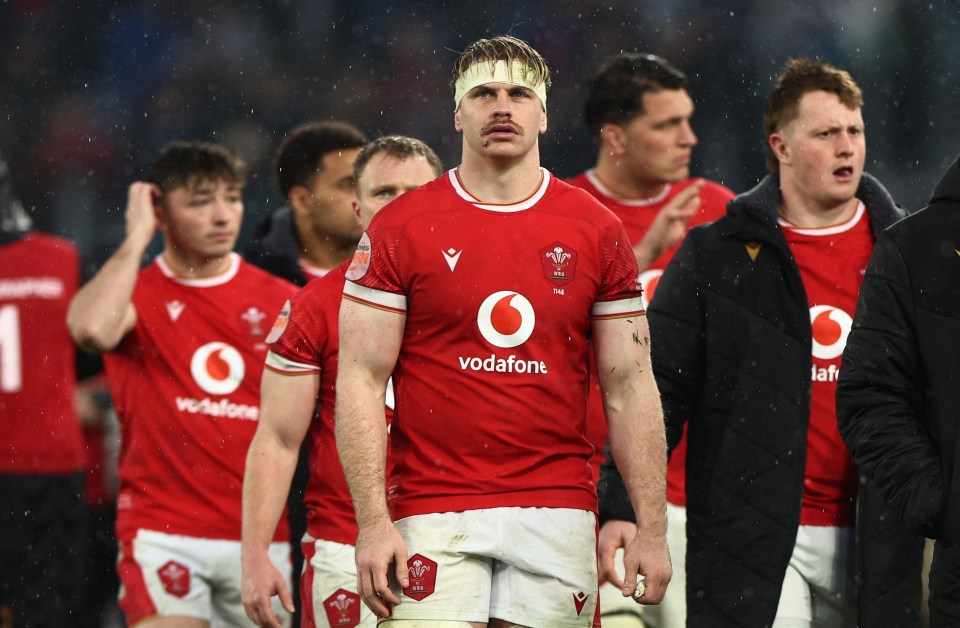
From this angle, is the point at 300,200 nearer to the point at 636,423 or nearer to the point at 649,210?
the point at 649,210

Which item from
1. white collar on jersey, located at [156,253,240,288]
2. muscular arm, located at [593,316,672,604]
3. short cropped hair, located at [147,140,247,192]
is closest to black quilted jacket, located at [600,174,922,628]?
muscular arm, located at [593,316,672,604]

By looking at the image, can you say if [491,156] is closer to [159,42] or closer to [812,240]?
[812,240]

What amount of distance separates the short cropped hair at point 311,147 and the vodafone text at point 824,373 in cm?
288

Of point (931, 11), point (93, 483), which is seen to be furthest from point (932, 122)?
point (93, 483)

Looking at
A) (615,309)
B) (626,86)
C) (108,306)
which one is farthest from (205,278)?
(615,309)

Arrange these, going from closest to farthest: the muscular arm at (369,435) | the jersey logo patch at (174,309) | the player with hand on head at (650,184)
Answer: the muscular arm at (369,435) < the player with hand on head at (650,184) < the jersey logo patch at (174,309)

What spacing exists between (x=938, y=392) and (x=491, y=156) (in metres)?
1.37

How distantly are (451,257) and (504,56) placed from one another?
24.5 inches

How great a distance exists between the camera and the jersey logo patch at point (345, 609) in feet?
17.6

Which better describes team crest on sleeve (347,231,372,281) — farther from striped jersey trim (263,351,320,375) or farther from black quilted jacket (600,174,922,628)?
black quilted jacket (600,174,922,628)

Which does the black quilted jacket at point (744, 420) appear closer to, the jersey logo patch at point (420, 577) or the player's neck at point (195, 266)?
the jersey logo patch at point (420, 577)

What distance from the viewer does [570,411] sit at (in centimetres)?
445

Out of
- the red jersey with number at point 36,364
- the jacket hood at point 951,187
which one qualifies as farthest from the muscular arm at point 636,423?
the red jersey with number at point 36,364

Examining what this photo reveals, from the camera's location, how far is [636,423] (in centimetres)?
450
